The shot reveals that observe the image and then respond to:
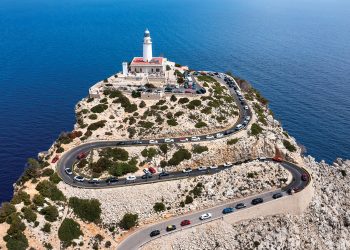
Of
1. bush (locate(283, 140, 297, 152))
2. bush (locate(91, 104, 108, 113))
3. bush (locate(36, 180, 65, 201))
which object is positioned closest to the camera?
bush (locate(36, 180, 65, 201))

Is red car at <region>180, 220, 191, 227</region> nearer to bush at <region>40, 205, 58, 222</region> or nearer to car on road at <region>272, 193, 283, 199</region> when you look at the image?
car on road at <region>272, 193, 283, 199</region>

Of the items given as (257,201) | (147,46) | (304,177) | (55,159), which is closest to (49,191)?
(55,159)

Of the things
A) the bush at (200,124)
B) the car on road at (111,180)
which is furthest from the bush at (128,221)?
the bush at (200,124)

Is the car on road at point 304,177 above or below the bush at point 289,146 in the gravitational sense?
below

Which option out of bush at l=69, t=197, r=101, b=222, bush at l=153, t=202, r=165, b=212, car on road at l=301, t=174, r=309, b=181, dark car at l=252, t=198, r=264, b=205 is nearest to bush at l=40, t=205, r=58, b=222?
bush at l=69, t=197, r=101, b=222

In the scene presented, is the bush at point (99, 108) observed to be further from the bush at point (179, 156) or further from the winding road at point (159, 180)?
the bush at point (179, 156)

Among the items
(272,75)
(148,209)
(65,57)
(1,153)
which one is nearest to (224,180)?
(148,209)
